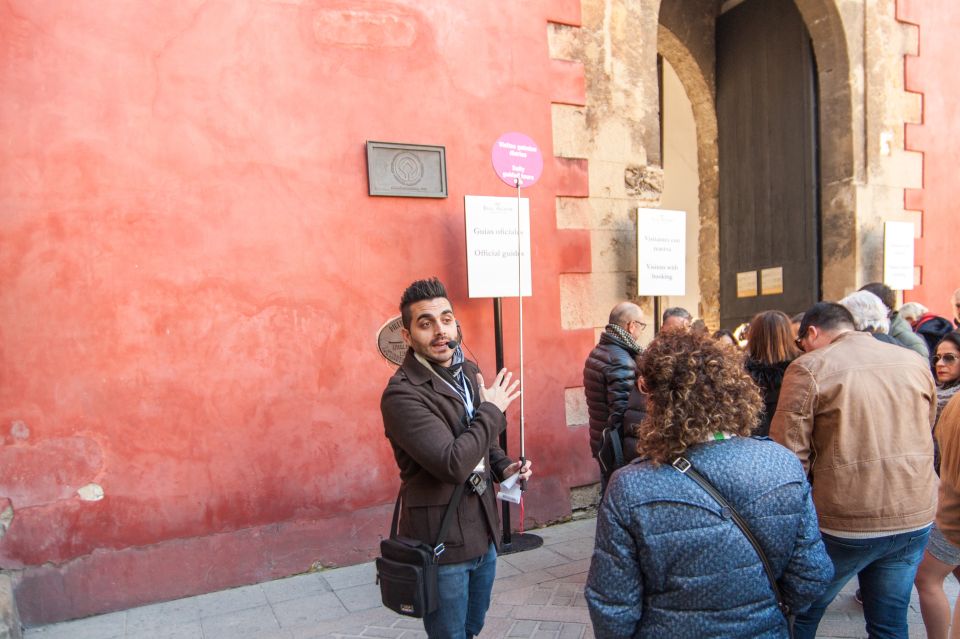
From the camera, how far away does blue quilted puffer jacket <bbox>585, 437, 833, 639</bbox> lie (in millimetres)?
1540

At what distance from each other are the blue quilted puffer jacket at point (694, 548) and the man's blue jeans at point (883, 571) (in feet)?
3.49

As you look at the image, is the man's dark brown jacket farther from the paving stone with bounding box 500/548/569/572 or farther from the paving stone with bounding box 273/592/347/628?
the paving stone with bounding box 500/548/569/572

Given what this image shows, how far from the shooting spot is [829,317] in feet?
8.77

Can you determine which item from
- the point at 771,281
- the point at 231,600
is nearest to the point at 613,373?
the point at 231,600

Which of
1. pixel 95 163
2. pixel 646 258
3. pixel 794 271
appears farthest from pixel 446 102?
pixel 794 271

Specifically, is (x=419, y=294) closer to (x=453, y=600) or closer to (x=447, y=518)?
(x=447, y=518)

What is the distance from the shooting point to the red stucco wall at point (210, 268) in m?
3.63

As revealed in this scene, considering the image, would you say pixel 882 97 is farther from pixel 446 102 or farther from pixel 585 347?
pixel 446 102

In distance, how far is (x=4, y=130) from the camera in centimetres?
358

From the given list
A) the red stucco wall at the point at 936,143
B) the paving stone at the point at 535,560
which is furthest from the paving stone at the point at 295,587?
the red stucco wall at the point at 936,143

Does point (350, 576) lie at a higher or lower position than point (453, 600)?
lower

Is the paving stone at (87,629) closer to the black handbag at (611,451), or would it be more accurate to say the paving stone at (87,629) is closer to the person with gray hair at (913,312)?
the black handbag at (611,451)

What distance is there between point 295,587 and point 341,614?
1.72ft

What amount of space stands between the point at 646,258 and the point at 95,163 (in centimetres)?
383
